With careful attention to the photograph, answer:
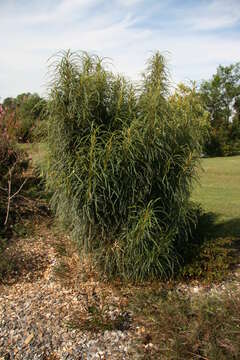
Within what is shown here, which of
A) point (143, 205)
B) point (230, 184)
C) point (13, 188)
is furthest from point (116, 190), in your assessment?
point (230, 184)

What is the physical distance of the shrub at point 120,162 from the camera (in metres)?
3.26

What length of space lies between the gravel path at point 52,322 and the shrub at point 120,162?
0.49 m

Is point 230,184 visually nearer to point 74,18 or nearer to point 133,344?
point 74,18

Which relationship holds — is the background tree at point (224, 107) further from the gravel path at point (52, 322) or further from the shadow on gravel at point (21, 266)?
the gravel path at point (52, 322)

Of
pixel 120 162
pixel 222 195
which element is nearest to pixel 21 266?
pixel 120 162

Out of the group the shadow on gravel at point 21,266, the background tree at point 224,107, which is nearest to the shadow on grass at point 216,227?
the shadow on gravel at point 21,266

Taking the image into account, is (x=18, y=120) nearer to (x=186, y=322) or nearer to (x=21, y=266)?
(x=21, y=266)

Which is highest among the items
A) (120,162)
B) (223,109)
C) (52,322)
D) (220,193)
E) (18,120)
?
(223,109)

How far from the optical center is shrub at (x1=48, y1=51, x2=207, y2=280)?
3.26 metres

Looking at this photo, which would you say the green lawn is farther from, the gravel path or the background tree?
the background tree

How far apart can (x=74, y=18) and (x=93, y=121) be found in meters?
1.90

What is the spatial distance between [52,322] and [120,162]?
147 centimetres

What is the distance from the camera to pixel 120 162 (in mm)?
3213

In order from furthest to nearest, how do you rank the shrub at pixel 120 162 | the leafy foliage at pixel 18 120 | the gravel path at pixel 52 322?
the leafy foliage at pixel 18 120 < the shrub at pixel 120 162 < the gravel path at pixel 52 322
